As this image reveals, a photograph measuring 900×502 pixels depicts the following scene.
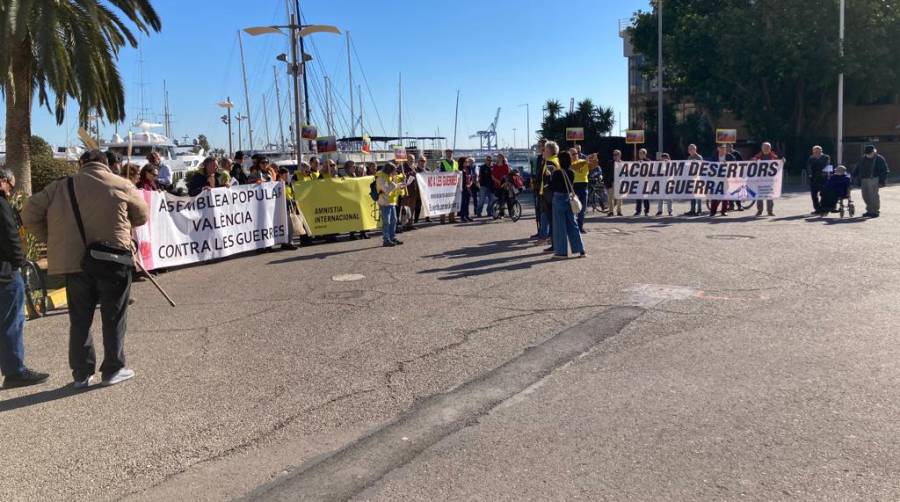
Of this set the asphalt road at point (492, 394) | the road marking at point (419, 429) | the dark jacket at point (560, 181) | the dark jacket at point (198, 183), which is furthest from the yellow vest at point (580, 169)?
the road marking at point (419, 429)

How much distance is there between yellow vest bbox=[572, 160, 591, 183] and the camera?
45.3ft

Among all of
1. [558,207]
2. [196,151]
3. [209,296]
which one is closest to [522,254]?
[558,207]

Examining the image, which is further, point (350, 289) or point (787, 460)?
point (350, 289)

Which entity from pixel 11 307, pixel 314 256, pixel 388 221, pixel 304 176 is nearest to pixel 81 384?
pixel 11 307

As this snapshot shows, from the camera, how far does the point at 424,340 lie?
7.14m

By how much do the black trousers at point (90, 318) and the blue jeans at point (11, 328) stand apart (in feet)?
1.60

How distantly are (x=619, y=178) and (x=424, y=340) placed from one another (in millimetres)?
13726

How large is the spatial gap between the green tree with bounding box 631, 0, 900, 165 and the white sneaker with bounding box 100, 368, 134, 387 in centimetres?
3765

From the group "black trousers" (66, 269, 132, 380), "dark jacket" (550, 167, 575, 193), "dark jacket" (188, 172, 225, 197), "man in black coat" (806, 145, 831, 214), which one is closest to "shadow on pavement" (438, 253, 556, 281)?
"dark jacket" (550, 167, 575, 193)

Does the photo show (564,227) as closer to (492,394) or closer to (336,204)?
(336,204)

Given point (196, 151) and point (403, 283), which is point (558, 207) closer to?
point (403, 283)

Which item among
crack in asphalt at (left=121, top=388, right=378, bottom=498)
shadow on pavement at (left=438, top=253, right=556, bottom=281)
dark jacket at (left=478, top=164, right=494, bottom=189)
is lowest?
crack in asphalt at (left=121, top=388, right=378, bottom=498)

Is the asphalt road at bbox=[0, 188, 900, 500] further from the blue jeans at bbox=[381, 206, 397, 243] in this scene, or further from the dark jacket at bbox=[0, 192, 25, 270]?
the blue jeans at bbox=[381, 206, 397, 243]

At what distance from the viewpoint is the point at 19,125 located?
52.8ft
